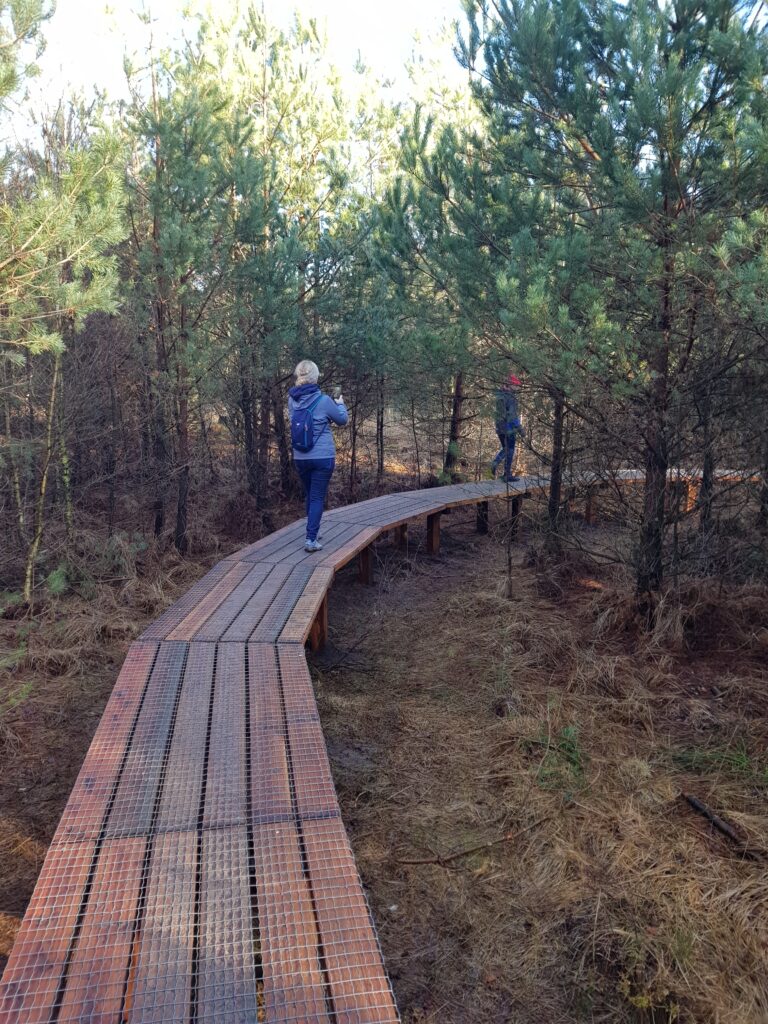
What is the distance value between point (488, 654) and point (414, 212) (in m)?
5.01

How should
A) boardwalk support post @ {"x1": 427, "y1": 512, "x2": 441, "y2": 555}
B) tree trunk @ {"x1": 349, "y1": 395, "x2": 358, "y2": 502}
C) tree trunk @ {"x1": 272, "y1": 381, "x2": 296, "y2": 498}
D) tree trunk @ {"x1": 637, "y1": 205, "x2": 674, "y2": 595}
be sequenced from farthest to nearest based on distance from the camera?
tree trunk @ {"x1": 349, "y1": 395, "x2": 358, "y2": 502}
tree trunk @ {"x1": 272, "y1": 381, "x2": 296, "y2": 498}
boardwalk support post @ {"x1": 427, "y1": 512, "x2": 441, "y2": 555}
tree trunk @ {"x1": 637, "y1": 205, "x2": 674, "y2": 595}

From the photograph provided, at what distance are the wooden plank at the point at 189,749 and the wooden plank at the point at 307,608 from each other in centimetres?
50

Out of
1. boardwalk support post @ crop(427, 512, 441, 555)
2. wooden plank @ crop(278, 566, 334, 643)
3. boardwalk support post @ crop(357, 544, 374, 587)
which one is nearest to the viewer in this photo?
wooden plank @ crop(278, 566, 334, 643)

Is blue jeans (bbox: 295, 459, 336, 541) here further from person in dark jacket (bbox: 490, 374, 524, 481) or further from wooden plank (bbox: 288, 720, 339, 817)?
wooden plank (bbox: 288, 720, 339, 817)

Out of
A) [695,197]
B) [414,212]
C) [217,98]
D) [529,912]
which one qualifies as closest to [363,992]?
[529,912]

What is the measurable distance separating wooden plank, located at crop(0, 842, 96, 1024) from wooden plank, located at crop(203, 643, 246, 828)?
1.51ft

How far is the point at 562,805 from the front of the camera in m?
3.39

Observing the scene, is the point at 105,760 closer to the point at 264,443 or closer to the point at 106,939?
the point at 106,939

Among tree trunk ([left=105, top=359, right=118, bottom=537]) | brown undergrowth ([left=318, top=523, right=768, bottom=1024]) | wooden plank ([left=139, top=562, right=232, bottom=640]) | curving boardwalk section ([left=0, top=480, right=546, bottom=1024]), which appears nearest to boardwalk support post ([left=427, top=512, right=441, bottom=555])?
brown undergrowth ([left=318, top=523, right=768, bottom=1024])

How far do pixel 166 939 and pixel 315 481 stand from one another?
406 cm

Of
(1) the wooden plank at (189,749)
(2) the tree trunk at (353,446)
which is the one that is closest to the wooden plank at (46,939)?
(1) the wooden plank at (189,749)

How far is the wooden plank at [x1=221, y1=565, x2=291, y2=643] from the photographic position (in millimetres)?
→ 4168

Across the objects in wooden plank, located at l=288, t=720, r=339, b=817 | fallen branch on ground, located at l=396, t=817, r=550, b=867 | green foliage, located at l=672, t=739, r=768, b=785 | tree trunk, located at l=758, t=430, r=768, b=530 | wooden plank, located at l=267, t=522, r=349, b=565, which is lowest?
fallen branch on ground, located at l=396, t=817, r=550, b=867

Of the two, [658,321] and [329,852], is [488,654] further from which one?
[329,852]
